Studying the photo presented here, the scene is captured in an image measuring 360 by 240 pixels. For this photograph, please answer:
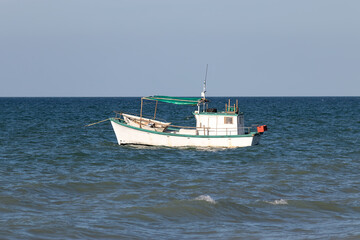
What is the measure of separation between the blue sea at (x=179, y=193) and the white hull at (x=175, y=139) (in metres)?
0.64

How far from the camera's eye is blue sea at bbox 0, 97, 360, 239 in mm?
15672

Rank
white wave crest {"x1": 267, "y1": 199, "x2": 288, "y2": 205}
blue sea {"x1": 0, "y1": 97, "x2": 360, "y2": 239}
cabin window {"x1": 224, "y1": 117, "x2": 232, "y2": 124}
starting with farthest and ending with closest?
1. cabin window {"x1": 224, "y1": 117, "x2": 232, "y2": 124}
2. white wave crest {"x1": 267, "y1": 199, "x2": 288, "y2": 205}
3. blue sea {"x1": 0, "y1": 97, "x2": 360, "y2": 239}

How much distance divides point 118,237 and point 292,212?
6.54m

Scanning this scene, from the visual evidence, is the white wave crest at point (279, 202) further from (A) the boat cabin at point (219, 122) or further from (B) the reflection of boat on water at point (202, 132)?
(A) the boat cabin at point (219, 122)

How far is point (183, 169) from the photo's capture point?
27797mm

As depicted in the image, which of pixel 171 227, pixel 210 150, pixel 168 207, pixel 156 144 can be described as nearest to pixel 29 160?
pixel 156 144

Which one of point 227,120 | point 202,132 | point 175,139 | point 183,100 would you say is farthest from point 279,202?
point 183,100

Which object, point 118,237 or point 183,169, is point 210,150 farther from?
point 118,237

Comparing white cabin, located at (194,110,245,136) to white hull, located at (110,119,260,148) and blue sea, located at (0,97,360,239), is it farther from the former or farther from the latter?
blue sea, located at (0,97,360,239)

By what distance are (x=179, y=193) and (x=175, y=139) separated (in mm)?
15264

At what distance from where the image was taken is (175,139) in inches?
1420

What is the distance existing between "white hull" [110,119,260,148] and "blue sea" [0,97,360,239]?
637 mm

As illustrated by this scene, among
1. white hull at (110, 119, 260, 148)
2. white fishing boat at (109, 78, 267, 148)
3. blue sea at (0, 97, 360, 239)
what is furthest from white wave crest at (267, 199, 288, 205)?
white hull at (110, 119, 260, 148)

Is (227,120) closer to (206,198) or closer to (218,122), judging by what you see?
(218,122)
